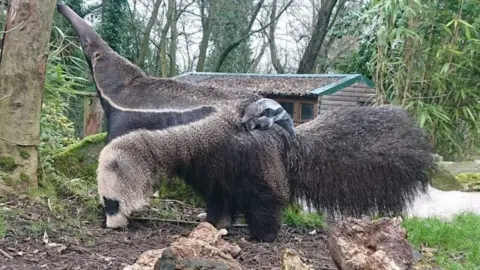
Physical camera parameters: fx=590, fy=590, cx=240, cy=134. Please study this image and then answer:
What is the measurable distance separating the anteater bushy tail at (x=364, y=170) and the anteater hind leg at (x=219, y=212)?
0.53 metres

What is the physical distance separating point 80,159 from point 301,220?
216cm

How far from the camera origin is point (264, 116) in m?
3.76

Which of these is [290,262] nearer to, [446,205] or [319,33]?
[446,205]

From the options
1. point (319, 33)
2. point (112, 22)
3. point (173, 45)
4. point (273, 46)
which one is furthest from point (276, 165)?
point (273, 46)

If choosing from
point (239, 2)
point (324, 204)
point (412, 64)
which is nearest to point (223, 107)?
point (324, 204)

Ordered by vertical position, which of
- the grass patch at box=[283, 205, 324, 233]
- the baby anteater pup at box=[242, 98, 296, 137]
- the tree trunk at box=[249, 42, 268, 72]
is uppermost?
the tree trunk at box=[249, 42, 268, 72]

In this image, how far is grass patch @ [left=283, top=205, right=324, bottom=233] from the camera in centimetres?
453

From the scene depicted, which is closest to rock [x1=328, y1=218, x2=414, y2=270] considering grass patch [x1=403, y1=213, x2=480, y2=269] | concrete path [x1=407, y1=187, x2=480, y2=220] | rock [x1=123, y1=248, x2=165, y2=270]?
rock [x1=123, y1=248, x2=165, y2=270]

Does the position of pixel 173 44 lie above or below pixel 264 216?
above

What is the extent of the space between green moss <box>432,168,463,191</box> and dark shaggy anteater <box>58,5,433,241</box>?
293cm

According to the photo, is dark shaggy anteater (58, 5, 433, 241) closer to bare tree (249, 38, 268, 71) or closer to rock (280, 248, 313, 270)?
rock (280, 248, 313, 270)

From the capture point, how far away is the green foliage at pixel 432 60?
687 centimetres

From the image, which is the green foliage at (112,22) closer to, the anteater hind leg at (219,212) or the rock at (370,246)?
the anteater hind leg at (219,212)

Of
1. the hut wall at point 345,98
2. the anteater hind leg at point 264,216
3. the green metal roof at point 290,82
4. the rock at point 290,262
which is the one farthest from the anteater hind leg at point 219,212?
the hut wall at point 345,98
